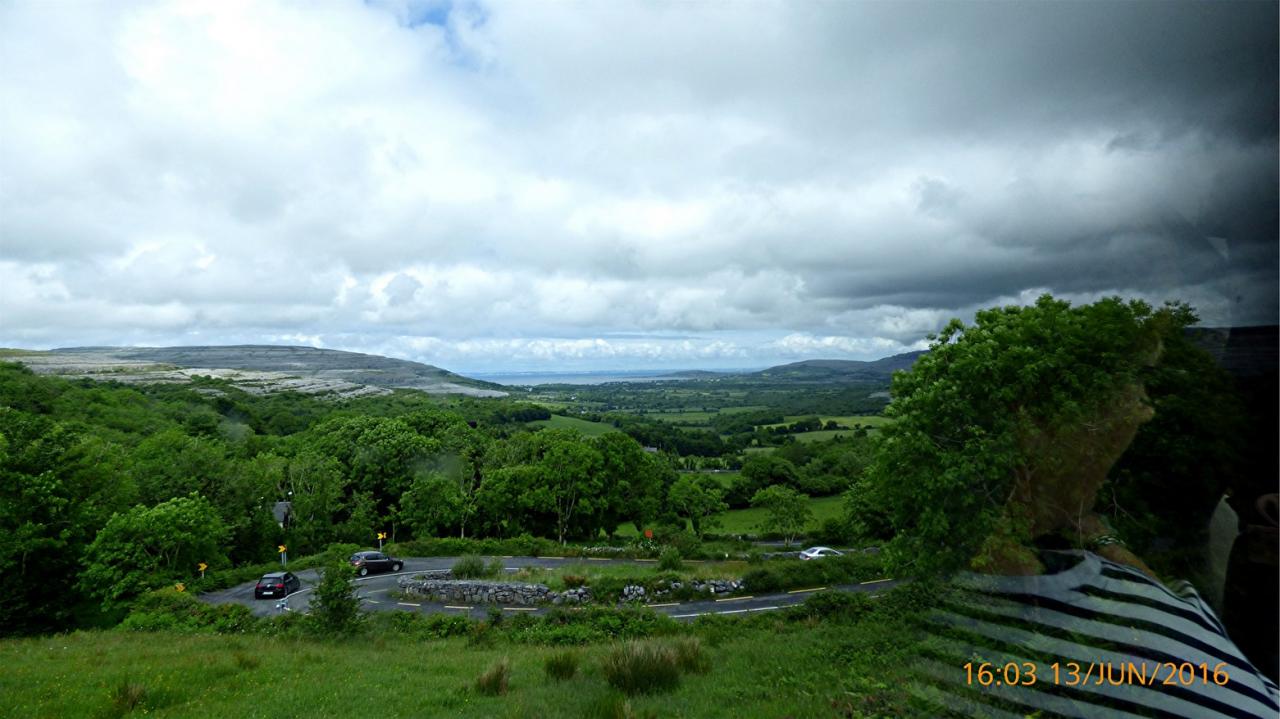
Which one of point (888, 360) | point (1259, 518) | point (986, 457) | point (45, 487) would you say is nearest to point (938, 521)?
point (986, 457)

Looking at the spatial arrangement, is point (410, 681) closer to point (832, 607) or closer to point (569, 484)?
point (832, 607)

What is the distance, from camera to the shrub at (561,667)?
8680 millimetres

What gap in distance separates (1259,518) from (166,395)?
324 feet

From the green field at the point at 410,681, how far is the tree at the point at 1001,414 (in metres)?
2.19

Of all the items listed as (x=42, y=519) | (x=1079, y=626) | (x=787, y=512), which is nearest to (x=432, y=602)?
(x=42, y=519)

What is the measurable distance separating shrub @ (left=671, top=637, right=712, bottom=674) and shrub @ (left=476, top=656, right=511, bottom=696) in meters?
2.73

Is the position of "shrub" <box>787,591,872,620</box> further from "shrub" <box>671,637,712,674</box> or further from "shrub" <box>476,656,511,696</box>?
Answer: "shrub" <box>476,656,511,696</box>

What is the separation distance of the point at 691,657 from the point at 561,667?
2169 millimetres

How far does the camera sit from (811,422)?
32000 millimetres

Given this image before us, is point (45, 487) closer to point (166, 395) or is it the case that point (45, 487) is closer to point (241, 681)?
point (241, 681)

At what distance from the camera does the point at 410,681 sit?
8.88m

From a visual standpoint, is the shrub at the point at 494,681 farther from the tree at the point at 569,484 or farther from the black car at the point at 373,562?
the tree at the point at 569,484

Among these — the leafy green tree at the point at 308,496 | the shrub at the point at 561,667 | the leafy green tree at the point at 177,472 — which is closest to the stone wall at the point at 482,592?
the shrub at the point at 561,667

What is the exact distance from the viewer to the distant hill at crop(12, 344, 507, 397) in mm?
87688
